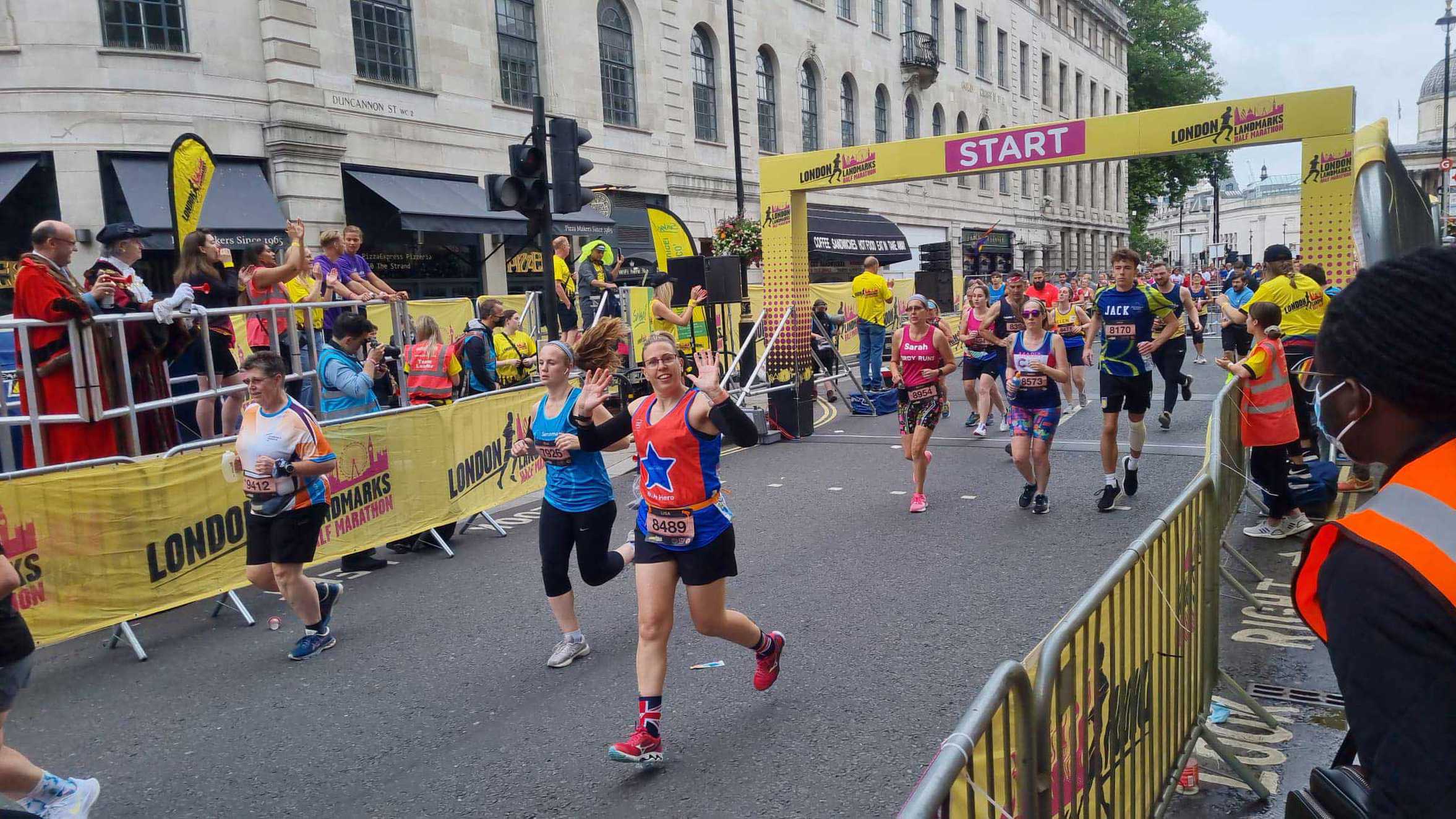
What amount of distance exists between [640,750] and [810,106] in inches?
1225

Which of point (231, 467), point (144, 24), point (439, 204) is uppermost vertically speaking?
point (144, 24)

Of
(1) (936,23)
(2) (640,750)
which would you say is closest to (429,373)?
(2) (640,750)

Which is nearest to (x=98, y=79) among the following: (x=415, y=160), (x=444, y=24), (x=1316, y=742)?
(x=415, y=160)

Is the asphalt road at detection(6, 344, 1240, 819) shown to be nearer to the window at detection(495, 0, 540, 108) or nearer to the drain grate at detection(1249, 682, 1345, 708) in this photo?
the drain grate at detection(1249, 682, 1345, 708)

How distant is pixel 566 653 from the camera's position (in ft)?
17.4

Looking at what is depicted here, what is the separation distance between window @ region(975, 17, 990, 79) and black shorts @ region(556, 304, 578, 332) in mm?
36111

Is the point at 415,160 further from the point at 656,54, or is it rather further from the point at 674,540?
the point at 674,540

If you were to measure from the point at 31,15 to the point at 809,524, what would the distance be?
14.8 meters

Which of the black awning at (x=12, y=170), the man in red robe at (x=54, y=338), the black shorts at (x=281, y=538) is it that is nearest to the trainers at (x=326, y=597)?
the black shorts at (x=281, y=538)

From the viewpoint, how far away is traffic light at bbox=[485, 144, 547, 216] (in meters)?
8.91

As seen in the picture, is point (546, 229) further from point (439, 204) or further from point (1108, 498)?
point (439, 204)

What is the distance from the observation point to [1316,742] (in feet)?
13.3

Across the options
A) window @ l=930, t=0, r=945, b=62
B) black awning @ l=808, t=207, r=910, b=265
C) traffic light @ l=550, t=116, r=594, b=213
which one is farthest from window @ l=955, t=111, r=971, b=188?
traffic light @ l=550, t=116, r=594, b=213

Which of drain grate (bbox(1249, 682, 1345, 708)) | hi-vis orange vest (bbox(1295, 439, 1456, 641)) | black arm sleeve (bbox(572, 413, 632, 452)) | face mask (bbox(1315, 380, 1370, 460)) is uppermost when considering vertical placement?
face mask (bbox(1315, 380, 1370, 460))
